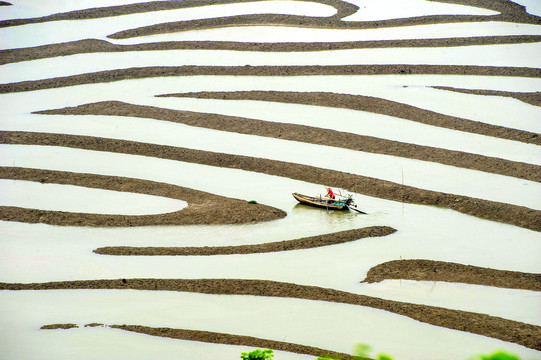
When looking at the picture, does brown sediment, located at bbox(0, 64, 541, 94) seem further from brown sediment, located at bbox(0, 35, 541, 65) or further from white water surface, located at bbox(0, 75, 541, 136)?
brown sediment, located at bbox(0, 35, 541, 65)

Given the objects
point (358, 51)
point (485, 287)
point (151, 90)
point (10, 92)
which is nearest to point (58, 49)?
point (10, 92)

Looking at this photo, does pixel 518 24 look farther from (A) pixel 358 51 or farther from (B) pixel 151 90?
(B) pixel 151 90

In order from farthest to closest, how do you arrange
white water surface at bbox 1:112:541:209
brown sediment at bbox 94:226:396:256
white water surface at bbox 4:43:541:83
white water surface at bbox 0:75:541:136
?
white water surface at bbox 4:43:541:83 → white water surface at bbox 0:75:541:136 → white water surface at bbox 1:112:541:209 → brown sediment at bbox 94:226:396:256

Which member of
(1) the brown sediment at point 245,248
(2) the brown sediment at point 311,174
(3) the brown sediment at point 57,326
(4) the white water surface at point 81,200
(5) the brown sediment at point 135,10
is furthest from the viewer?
(5) the brown sediment at point 135,10

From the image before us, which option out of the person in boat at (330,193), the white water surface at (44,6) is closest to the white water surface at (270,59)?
the white water surface at (44,6)

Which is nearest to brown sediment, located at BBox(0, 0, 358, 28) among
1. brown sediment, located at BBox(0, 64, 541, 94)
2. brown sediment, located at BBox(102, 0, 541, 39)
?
brown sediment, located at BBox(102, 0, 541, 39)

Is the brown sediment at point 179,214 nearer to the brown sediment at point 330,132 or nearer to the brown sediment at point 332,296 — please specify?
the brown sediment at point 332,296
